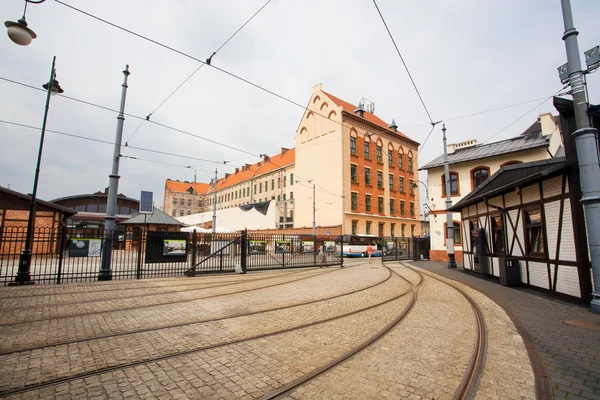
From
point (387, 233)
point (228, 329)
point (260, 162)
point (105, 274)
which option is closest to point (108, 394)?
point (228, 329)

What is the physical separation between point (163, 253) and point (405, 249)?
2568cm

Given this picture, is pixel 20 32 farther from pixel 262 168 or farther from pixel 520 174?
pixel 262 168

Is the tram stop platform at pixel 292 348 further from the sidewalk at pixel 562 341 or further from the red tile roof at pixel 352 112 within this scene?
the red tile roof at pixel 352 112

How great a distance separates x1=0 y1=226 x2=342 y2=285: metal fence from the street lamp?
6.38 m

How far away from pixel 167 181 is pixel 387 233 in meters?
75.6

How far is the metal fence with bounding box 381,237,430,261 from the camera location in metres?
28.3

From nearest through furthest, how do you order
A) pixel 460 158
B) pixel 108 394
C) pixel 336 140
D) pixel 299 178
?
pixel 108 394 → pixel 460 158 → pixel 336 140 → pixel 299 178

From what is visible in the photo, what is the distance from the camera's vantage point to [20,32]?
673 cm

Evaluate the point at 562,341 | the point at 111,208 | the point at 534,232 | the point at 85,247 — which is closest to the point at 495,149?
the point at 534,232

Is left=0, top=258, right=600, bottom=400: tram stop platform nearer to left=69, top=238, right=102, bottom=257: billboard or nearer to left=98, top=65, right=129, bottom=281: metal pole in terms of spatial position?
left=98, top=65, right=129, bottom=281: metal pole

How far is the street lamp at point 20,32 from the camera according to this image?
6645 mm

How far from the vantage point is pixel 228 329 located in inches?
220

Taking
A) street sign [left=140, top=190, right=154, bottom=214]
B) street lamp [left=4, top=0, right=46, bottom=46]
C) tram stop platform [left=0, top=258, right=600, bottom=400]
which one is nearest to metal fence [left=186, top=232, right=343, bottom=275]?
street sign [left=140, top=190, right=154, bottom=214]

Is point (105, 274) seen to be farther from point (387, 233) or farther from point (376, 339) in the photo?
point (387, 233)
